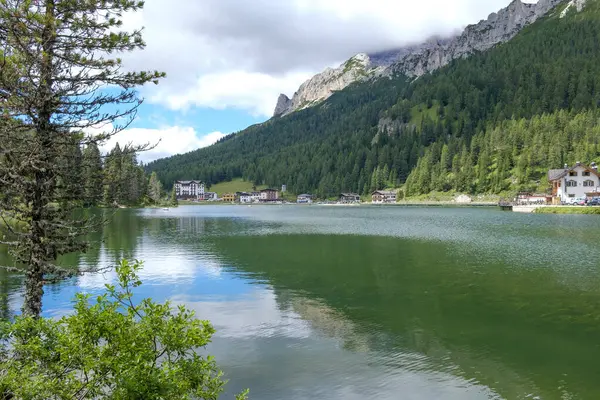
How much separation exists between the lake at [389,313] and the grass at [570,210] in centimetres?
6836

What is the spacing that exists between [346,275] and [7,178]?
25.4 meters

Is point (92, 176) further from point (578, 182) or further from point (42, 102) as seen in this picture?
point (578, 182)

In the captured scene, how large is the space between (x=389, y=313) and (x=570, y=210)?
113 meters

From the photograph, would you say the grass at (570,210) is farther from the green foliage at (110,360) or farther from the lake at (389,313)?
the green foliage at (110,360)

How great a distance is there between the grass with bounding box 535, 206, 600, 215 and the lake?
224ft

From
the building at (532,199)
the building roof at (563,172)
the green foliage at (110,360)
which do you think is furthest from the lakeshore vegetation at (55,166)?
the building at (532,199)

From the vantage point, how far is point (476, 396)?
1446 cm

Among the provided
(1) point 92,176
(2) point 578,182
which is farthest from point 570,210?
(1) point 92,176

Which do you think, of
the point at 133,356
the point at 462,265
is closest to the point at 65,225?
the point at 133,356

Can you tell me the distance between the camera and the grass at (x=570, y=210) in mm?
104569

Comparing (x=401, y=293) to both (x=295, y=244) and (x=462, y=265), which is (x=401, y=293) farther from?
→ (x=295, y=244)

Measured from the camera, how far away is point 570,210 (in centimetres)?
11319

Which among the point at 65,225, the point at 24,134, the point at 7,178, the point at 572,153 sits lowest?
the point at 65,225

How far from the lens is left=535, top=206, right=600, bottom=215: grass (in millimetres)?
104569
